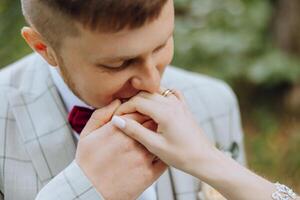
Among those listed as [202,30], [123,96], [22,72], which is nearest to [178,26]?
[202,30]

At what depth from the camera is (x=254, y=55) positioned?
181 inches

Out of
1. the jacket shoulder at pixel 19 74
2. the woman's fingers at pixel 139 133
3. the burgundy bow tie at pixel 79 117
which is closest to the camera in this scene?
the woman's fingers at pixel 139 133

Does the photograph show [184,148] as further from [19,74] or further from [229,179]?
[19,74]

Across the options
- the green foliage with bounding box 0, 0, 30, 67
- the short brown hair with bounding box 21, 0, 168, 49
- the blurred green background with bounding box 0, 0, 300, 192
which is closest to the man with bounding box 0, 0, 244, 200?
the short brown hair with bounding box 21, 0, 168, 49

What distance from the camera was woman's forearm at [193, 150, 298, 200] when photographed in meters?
1.65

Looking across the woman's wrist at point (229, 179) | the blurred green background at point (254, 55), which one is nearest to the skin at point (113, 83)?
the woman's wrist at point (229, 179)

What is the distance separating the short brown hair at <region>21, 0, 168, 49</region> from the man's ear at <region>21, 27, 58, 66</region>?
8 cm

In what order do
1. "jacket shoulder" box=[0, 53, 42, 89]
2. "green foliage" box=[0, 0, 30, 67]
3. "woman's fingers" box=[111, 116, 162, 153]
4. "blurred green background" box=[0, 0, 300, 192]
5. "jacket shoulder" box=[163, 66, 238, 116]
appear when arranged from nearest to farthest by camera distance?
1. "woman's fingers" box=[111, 116, 162, 153]
2. "jacket shoulder" box=[0, 53, 42, 89]
3. "jacket shoulder" box=[163, 66, 238, 116]
4. "green foliage" box=[0, 0, 30, 67]
5. "blurred green background" box=[0, 0, 300, 192]

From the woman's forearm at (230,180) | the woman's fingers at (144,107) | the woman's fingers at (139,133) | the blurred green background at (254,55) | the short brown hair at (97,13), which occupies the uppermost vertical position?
the short brown hair at (97,13)

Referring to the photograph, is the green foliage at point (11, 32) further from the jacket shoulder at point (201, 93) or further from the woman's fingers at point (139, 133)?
the woman's fingers at point (139, 133)

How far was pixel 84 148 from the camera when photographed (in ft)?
5.51

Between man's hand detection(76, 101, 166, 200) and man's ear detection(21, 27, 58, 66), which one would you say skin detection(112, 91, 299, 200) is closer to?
man's hand detection(76, 101, 166, 200)

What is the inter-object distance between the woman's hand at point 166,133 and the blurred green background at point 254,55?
2.42 meters

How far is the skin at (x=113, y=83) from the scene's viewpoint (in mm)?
1576
